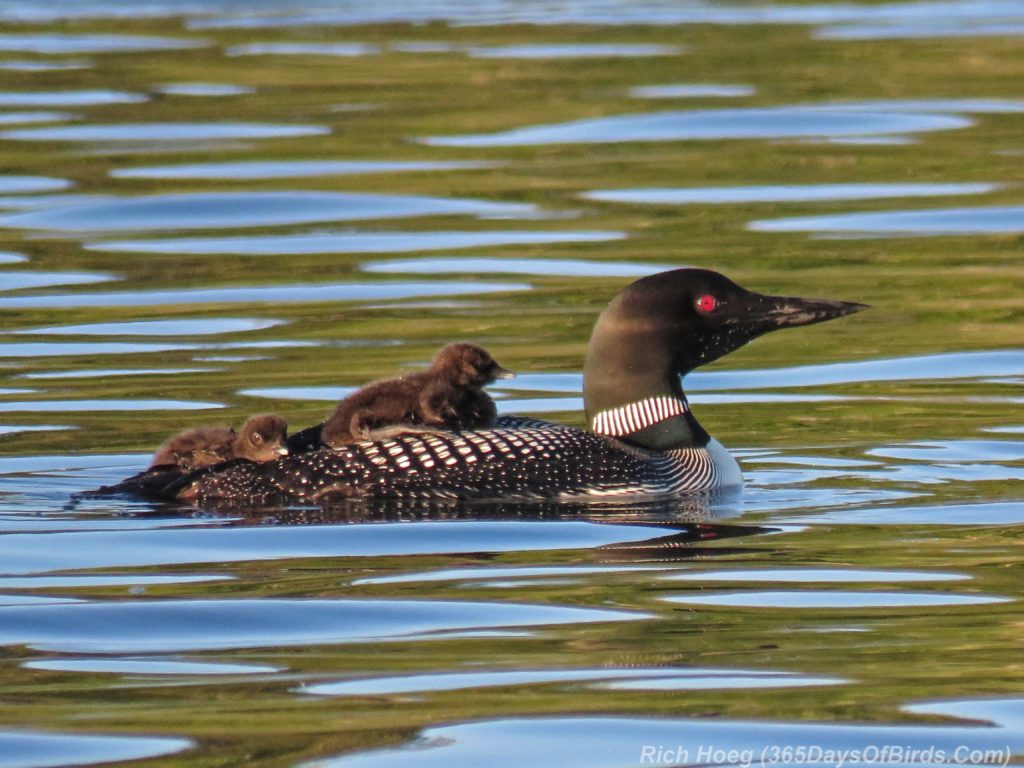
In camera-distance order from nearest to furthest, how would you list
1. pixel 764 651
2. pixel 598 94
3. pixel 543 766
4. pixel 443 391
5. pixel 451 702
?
pixel 543 766
pixel 451 702
pixel 764 651
pixel 443 391
pixel 598 94

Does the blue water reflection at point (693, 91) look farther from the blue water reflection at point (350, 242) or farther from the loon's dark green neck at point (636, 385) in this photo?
the loon's dark green neck at point (636, 385)

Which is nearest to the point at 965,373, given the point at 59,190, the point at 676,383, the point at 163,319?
the point at 676,383

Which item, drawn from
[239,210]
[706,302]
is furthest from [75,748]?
[239,210]

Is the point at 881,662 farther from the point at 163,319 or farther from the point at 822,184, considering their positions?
the point at 822,184

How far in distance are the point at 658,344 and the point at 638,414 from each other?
8.5 inches

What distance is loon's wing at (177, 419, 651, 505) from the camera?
22.5 ft

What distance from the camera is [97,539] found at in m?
6.48

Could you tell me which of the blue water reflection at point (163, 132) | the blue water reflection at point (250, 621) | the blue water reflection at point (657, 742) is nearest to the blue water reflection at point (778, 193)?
the blue water reflection at point (163, 132)

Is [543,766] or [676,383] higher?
[676,383]

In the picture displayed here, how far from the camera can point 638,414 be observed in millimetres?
7383

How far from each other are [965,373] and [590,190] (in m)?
4.72

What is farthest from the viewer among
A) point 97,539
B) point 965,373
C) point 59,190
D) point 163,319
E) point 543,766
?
A: point 59,190

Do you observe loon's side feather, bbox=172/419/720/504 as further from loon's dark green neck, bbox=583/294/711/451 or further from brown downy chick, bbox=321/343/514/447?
loon's dark green neck, bbox=583/294/711/451

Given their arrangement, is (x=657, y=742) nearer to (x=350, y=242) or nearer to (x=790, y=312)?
(x=790, y=312)
